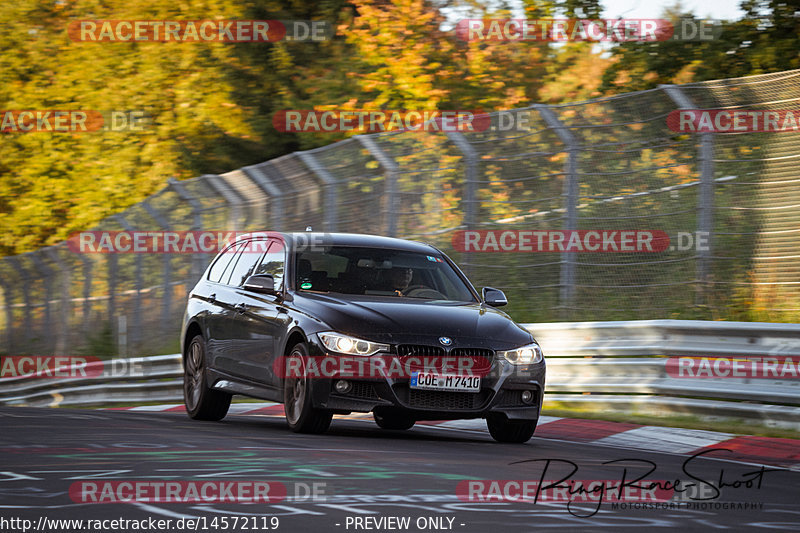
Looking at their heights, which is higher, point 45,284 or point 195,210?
point 195,210

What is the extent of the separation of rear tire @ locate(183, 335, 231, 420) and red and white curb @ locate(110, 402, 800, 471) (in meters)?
1.85

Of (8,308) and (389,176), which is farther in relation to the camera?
(8,308)

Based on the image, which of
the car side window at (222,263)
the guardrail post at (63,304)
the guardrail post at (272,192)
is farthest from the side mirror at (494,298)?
the guardrail post at (63,304)

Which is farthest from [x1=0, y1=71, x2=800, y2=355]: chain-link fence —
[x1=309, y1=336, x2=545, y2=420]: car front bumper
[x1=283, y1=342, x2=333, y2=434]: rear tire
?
[x1=283, y1=342, x2=333, y2=434]: rear tire

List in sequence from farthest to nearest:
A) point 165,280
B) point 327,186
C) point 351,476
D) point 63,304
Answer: point 63,304 → point 165,280 → point 327,186 → point 351,476

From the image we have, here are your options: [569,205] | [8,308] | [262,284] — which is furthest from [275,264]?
[8,308]

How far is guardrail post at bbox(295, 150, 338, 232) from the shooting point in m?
17.3

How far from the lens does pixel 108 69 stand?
3753 cm

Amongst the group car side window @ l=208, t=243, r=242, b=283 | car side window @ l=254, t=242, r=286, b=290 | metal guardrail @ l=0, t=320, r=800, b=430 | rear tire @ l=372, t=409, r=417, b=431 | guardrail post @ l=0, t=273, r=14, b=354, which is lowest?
guardrail post @ l=0, t=273, r=14, b=354

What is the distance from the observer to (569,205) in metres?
14.3

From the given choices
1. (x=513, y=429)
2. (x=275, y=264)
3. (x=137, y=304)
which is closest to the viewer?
(x=513, y=429)

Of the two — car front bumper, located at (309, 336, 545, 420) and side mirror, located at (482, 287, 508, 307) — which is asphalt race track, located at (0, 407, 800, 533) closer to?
car front bumper, located at (309, 336, 545, 420)

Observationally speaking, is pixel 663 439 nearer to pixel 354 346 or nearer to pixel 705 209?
pixel 354 346

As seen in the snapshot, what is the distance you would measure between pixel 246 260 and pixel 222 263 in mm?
781
